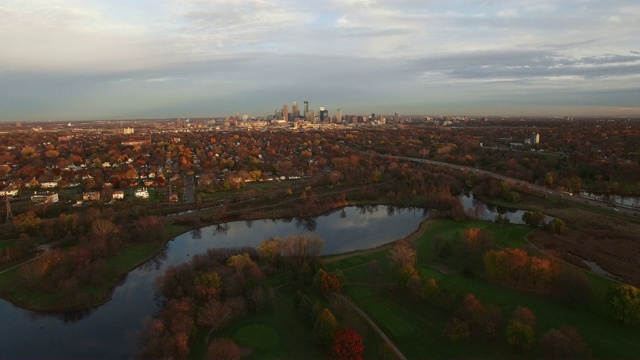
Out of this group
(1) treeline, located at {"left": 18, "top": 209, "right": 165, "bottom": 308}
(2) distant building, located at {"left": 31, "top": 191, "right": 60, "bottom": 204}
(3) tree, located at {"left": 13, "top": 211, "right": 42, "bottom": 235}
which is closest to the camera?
(1) treeline, located at {"left": 18, "top": 209, "right": 165, "bottom": 308}

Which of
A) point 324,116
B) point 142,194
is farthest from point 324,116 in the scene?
point 142,194

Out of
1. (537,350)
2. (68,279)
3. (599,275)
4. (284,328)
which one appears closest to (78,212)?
(68,279)

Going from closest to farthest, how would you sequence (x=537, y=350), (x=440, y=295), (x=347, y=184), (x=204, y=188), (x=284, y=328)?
(x=537, y=350) < (x=284, y=328) < (x=440, y=295) < (x=204, y=188) < (x=347, y=184)

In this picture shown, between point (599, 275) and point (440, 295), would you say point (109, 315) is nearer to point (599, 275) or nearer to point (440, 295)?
point (440, 295)

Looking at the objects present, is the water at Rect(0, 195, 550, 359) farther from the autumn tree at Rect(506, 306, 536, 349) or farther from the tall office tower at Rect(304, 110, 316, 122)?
the tall office tower at Rect(304, 110, 316, 122)

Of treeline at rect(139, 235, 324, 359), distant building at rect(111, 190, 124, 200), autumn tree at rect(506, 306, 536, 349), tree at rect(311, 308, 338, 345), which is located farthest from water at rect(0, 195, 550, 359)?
autumn tree at rect(506, 306, 536, 349)

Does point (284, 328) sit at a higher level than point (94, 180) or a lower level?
lower

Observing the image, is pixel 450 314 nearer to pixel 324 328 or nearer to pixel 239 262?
pixel 324 328
